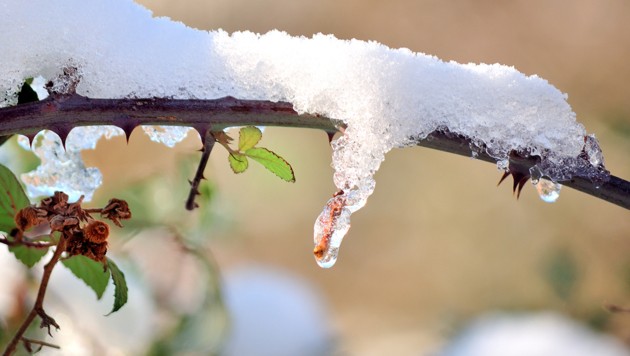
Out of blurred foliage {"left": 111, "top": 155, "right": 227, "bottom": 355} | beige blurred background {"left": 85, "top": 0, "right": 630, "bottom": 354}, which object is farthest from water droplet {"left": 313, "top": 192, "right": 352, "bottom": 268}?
beige blurred background {"left": 85, "top": 0, "right": 630, "bottom": 354}

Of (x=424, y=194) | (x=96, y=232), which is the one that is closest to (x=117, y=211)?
(x=96, y=232)

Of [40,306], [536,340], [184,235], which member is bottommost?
[40,306]

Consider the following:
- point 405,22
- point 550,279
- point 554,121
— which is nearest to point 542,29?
point 405,22

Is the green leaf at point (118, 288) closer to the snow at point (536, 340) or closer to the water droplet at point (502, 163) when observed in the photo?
the water droplet at point (502, 163)

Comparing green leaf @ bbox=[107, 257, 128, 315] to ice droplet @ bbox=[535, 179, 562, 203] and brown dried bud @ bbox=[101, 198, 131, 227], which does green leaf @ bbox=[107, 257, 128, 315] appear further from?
ice droplet @ bbox=[535, 179, 562, 203]

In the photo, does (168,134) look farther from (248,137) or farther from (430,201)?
(430,201)

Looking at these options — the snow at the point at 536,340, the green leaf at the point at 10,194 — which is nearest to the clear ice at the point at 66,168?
the green leaf at the point at 10,194

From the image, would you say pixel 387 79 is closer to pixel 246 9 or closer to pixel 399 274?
pixel 399 274
